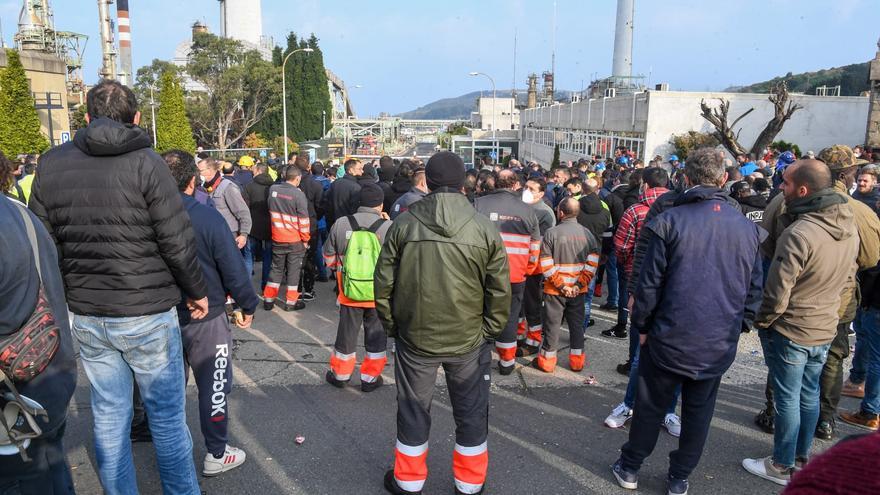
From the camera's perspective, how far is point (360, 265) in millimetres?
5137

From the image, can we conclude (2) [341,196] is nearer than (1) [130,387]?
No

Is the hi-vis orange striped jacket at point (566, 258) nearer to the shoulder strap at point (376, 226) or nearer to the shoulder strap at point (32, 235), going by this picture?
the shoulder strap at point (376, 226)

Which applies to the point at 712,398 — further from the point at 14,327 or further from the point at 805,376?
the point at 14,327

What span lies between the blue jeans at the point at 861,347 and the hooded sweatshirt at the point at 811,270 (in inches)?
48.6

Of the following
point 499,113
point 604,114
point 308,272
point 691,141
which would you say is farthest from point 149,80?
point 499,113

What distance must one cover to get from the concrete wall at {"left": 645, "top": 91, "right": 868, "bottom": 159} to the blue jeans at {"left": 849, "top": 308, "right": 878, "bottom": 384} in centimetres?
1734

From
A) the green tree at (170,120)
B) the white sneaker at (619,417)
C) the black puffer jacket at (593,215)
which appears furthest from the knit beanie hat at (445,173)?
the green tree at (170,120)

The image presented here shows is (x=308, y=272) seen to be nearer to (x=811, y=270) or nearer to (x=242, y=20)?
(x=811, y=270)

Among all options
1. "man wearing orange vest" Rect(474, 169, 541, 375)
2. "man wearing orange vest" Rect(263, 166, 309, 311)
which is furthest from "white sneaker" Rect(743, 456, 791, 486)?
"man wearing orange vest" Rect(263, 166, 309, 311)

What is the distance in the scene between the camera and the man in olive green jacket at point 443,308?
133 inches

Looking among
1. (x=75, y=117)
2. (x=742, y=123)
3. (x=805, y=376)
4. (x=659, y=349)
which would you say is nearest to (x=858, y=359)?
(x=805, y=376)

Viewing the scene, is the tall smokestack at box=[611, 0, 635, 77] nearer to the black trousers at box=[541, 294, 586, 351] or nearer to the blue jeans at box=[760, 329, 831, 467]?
the black trousers at box=[541, 294, 586, 351]

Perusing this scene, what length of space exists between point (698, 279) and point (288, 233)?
562 centimetres

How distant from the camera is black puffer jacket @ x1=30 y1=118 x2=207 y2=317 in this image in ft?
9.45
